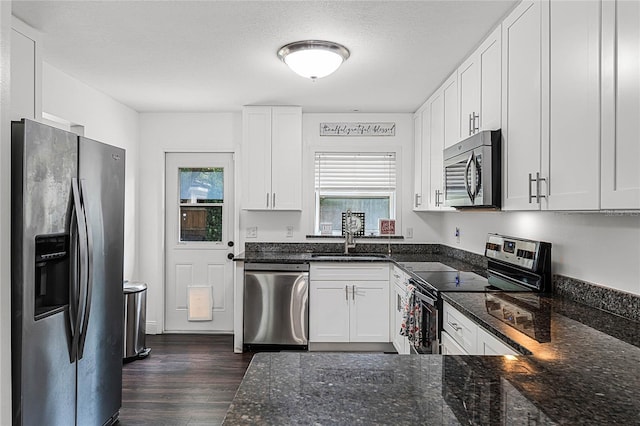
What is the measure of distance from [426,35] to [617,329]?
190cm

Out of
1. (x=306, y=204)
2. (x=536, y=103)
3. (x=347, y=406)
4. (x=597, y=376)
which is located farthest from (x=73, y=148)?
(x=306, y=204)

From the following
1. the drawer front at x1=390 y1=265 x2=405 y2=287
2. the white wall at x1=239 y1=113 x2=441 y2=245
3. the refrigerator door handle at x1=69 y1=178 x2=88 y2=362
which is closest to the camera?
the refrigerator door handle at x1=69 y1=178 x2=88 y2=362

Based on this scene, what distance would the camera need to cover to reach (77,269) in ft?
7.66

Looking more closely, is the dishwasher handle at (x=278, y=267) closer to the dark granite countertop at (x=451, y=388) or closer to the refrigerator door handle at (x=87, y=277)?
the refrigerator door handle at (x=87, y=277)

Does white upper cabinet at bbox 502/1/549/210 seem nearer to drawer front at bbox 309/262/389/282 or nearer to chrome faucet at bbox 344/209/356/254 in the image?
drawer front at bbox 309/262/389/282

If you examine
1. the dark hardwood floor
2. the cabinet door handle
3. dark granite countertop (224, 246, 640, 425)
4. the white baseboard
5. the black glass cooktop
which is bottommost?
the dark hardwood floor

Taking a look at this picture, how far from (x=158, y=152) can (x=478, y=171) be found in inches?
143

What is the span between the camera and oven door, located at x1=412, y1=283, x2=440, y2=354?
2.72 meters

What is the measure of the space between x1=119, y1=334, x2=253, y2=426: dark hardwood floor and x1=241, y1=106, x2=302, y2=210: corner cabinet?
4.82ft

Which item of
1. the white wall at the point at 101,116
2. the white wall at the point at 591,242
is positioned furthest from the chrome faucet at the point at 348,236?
the white wall at the point at 101,116

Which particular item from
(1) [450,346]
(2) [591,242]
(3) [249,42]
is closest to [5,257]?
(3) [249,42]

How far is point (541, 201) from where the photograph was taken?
2.03 meters

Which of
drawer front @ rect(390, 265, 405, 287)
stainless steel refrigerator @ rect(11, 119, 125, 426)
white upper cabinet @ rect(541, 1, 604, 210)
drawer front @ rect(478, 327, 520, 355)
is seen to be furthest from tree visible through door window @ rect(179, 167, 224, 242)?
white upper cabinet @ rect(541, 1, 604, 210)

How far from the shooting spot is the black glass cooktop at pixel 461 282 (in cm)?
266
